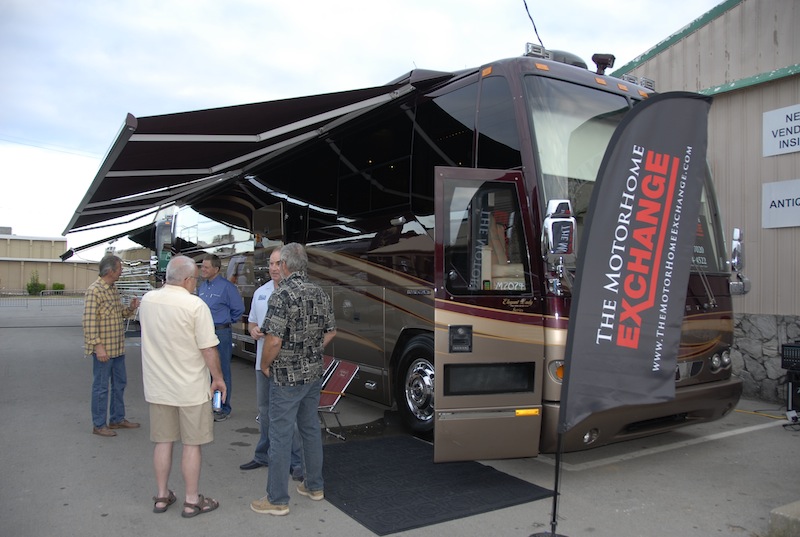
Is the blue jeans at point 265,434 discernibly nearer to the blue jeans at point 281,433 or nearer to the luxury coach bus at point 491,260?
the blue jeans at point 281,433

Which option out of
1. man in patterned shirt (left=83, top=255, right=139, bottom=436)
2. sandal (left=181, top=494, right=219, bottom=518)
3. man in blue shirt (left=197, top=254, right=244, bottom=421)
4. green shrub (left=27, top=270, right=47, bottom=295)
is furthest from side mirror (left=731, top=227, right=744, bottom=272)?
green shrub (left=27, top=270, right=47, bottom=295)

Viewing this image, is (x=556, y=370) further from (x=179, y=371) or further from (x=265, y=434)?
(x=179, y=371)

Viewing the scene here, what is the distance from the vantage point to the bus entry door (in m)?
4.69

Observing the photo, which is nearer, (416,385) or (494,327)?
(494,327)

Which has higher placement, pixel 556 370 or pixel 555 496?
pixel 556 370

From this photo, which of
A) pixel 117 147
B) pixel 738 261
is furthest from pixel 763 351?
pixel 117 147

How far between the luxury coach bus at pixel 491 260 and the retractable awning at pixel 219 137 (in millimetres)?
426

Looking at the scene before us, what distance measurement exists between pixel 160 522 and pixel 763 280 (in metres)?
7.95

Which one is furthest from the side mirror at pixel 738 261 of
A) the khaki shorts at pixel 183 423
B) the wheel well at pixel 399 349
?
the khaki shorts at pixel 183 423

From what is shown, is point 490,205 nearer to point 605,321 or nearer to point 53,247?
point 605,321

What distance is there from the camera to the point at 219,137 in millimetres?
6973

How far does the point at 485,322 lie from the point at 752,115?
6261 millimetres

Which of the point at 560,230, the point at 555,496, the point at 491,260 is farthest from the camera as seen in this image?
the point at 491,260

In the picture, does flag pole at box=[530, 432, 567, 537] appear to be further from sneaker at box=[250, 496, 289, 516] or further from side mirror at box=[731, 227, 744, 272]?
side mirror at box=[731, 227, 744, 272]
